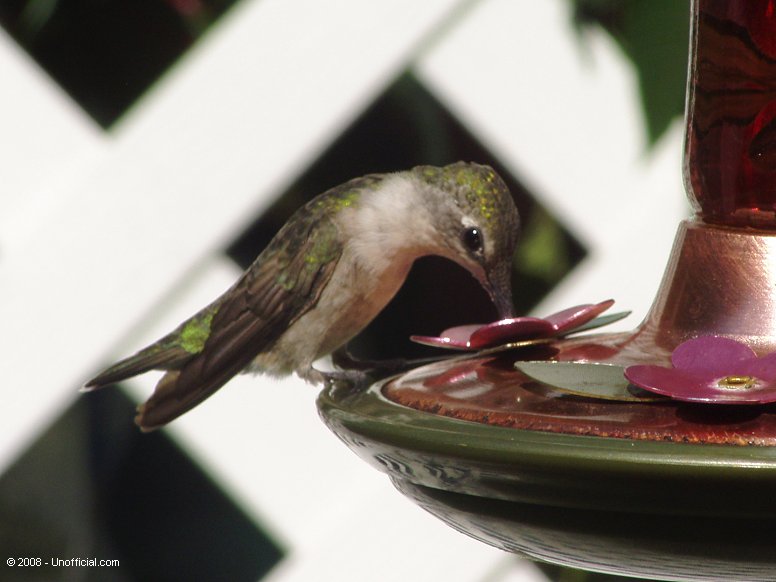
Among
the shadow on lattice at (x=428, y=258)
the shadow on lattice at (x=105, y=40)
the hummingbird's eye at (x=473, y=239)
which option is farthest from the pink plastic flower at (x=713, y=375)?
the shadow on lattice at (x=105, y=40)

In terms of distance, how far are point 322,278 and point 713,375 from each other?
0.64 metres

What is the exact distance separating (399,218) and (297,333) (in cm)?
17

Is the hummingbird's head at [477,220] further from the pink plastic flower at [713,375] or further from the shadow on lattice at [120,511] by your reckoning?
the shadow on lattice at [120,511]

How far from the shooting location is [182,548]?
1508 millimetres

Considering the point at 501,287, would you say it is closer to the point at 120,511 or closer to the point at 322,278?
the point at 322,278

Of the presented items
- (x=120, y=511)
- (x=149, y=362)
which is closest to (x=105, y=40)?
(x=149, y=362)

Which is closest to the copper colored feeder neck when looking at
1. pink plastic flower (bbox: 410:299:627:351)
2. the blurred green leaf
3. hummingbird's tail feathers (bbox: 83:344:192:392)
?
pink plastic flower (bbox: 410:299:627:351)

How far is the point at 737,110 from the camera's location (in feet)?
2.12

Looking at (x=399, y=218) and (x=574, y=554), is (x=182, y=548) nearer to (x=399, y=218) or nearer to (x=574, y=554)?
(x=399, y=218)

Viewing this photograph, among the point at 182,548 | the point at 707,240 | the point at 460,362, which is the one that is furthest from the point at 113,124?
the point at 707,240

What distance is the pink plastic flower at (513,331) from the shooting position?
0.64 meters

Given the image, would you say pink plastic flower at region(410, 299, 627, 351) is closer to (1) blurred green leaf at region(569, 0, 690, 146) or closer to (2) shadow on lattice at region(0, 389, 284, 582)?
(1) blurred green leaf at region(569, 0, 690, 146)

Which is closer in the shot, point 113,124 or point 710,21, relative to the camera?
point 710,21

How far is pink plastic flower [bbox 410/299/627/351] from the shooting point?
0.64 metres
